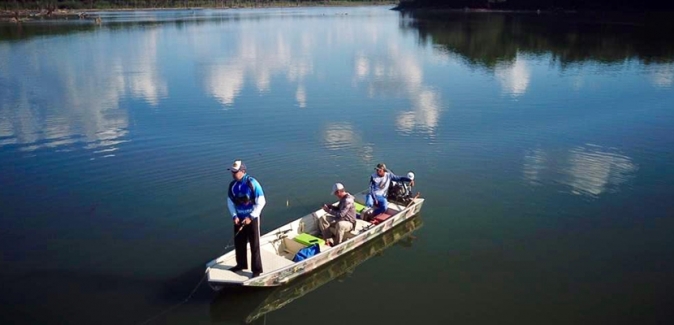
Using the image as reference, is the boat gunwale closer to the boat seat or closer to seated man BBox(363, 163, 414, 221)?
the boat seat

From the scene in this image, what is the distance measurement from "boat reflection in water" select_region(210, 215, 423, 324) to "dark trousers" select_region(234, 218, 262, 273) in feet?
2.17

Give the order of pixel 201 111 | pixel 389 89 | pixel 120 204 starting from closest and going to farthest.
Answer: pixel 120 204, pixel 201 111, pixel 389 89

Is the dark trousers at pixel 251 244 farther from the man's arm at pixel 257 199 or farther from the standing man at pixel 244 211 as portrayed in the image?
the man's arm at pixel 257 199

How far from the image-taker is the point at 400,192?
51.0ft

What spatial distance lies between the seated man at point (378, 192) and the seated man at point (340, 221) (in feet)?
4.16

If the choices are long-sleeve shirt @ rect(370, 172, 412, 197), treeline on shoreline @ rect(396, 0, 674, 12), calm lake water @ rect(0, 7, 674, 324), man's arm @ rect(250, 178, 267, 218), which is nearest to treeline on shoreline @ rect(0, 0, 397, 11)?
treeline on shoreline @ rect(396, 0, 674, 12)

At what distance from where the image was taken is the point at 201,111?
26359mm

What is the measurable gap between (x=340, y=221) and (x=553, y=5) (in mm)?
112856

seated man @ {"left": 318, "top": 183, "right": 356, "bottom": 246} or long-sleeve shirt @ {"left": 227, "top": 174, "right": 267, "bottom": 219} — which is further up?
long-sleeve shirt @ {"left": 227, "top": 174, "right": 267, "bottom": 219}

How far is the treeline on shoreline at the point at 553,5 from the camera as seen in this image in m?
93.1

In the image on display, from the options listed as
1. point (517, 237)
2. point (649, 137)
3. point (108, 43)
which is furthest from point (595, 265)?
point (108, 43)

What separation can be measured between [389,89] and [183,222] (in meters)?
20.0

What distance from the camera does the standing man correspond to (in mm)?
10594

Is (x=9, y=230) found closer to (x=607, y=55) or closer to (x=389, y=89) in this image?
(x=389, y=89)
